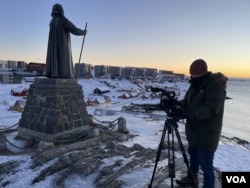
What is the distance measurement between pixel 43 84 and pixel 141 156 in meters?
3.90

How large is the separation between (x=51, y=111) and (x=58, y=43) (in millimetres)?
2221

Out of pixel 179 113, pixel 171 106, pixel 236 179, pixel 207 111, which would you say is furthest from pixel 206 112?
pixel 236 179

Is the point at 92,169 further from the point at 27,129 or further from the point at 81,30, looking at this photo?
the point at 81,30

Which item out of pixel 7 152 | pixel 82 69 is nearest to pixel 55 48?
pixel 7 152

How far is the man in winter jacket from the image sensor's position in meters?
3.38

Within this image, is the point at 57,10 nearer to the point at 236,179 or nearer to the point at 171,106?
the point at 171,106

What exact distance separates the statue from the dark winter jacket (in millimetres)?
5583

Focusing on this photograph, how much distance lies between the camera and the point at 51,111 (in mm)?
7758

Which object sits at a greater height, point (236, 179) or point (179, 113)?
point (179, 113)

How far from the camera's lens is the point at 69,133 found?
8.11 metres

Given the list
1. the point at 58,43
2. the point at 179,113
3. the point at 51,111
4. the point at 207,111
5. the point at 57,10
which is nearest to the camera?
the point at 207,111

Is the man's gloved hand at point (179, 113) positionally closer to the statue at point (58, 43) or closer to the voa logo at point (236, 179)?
the voa logo at point (236, 179)

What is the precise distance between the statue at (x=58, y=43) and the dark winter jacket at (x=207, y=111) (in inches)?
220

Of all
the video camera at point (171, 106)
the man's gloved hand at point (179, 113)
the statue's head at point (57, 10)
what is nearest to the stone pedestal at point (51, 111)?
the statue's head at point (57, 10)
